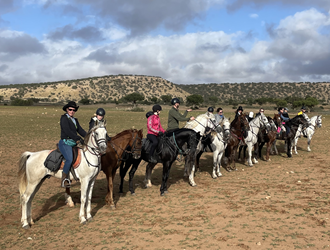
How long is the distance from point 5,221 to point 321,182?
11160 millimetres

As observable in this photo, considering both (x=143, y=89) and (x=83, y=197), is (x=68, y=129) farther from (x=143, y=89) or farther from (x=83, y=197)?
(x=143, y=89)

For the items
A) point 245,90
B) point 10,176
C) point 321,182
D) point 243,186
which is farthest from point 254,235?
point 245,90

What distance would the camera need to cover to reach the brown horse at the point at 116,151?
8.33 metres

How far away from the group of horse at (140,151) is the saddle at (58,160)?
0.52ft

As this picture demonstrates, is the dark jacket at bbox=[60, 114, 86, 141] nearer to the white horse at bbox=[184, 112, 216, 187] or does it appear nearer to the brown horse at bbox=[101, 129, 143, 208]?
the brown horse at bbox=[101, 129, 143, 208]

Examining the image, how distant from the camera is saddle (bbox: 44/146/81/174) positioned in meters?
6.89

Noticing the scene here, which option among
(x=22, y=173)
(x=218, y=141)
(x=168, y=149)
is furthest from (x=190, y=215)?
(x=218, y=141)

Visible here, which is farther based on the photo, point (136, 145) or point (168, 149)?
point (168, 149)

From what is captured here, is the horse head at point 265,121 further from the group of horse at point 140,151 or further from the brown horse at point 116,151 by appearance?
the brown horse at point 116,151

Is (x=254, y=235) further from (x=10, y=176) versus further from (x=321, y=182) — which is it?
(x=10, y=176)

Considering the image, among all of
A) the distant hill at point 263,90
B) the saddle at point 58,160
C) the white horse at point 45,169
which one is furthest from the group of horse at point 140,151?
the distant hill at point 263,90

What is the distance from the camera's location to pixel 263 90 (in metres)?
122

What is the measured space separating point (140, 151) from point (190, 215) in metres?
2.59

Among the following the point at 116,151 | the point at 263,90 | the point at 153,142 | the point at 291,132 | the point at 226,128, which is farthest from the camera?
the point at 263,90
